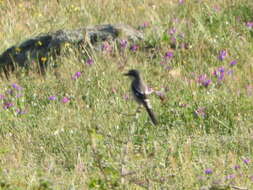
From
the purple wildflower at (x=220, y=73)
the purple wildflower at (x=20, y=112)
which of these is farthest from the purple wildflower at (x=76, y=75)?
the purple wildflower at (x=220, y=73)

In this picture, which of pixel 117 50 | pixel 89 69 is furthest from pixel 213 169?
pixel 117 50

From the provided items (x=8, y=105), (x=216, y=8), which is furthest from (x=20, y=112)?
(x=216, y=8)

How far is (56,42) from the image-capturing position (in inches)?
331

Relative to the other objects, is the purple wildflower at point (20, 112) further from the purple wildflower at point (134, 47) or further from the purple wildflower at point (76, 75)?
the purple wildflower at point (134, 47)

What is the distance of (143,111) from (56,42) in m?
2.50

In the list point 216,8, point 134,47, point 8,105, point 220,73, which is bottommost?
point 8,105

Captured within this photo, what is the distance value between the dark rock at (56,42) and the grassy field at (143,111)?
0.27 m

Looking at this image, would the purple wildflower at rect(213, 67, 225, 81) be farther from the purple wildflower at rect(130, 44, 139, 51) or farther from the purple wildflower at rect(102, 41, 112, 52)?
the purple wildflower at rect(102, 41, 112, 52)

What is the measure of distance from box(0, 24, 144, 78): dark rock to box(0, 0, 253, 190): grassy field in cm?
27

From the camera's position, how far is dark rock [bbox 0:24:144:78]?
27.2 feet

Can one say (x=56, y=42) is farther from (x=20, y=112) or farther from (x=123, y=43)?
(x=20, y=112)

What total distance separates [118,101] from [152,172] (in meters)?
1.69

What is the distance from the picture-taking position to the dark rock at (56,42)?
27.2ft

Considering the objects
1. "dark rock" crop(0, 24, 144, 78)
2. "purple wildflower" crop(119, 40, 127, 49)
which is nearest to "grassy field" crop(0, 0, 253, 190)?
"purple wildflower" crop(119, 40, 127, 49)
